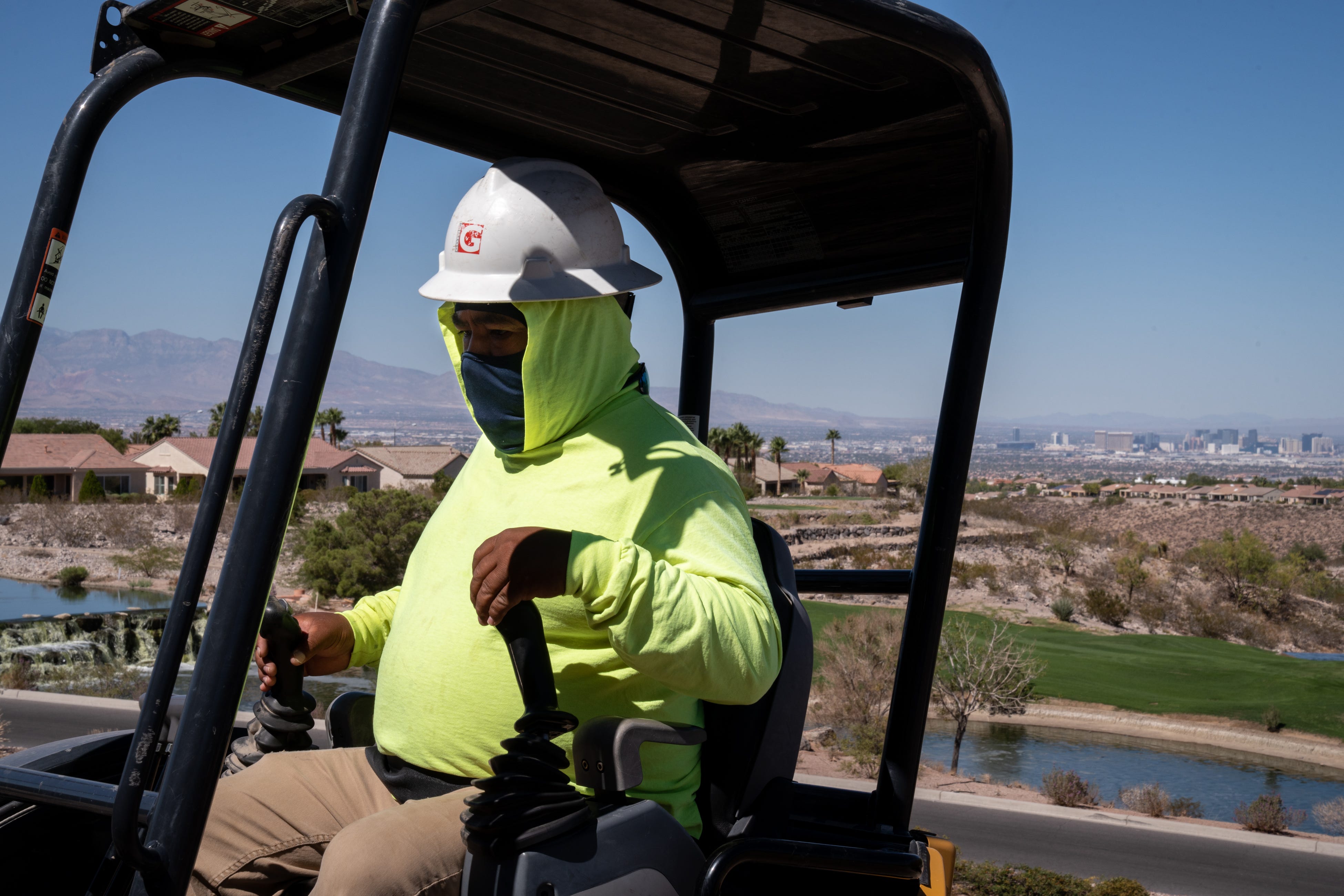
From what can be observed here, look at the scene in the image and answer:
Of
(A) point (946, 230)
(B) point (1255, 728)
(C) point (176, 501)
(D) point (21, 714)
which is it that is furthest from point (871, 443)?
(A) point (946, 230)

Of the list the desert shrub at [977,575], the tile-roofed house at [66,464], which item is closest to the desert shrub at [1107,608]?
the desert shrub at [977,575]

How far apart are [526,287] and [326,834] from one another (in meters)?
1.03

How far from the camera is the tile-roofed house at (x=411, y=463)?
300 ft

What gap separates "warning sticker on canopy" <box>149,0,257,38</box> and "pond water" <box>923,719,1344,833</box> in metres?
24.0

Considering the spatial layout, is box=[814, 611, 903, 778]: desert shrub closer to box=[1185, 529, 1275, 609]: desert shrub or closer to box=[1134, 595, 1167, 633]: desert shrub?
box=[1134, 595, 1167, 633]: desert shrub

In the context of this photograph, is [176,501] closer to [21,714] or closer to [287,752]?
[21,714]

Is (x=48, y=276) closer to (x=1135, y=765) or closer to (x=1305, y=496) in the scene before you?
(x=1135, y=765)

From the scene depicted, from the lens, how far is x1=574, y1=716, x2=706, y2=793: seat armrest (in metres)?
1.60

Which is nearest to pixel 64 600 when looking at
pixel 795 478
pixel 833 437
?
pixel 833 437

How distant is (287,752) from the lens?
2102 millimetres

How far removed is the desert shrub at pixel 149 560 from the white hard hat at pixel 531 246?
52.0m

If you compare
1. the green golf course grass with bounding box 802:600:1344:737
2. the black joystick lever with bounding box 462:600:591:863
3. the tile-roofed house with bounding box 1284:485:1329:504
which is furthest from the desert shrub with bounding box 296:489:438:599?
the tile-roofed house with bounding box 1284:485:1329:504

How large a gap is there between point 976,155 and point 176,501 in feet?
249

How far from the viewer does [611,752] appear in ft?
5.26
